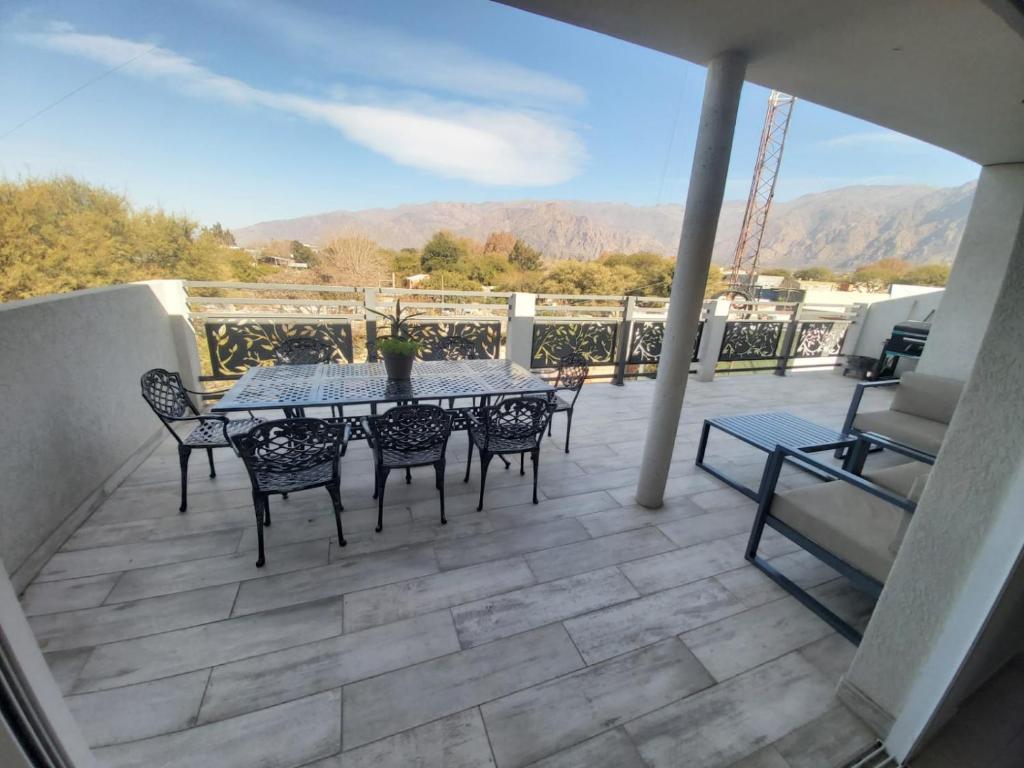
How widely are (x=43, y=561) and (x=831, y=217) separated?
41.3 m

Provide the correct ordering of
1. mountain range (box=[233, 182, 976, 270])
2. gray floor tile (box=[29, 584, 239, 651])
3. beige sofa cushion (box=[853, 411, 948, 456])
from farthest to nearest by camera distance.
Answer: mountain range (box=[233, 182, 976, 270]) → beige sofa cushion (box=[853, 411, 948, 456]) → gray floor tile (box=[29, 584, 239, 651])

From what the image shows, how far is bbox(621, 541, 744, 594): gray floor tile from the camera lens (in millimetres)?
1793

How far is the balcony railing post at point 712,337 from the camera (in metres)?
4.98

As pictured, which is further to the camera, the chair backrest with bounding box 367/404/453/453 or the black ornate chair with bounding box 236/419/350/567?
the chair backrest with bounding box 367/404/453/453

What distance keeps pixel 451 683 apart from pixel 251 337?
11.8 ft

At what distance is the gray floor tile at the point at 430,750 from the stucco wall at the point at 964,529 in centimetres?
128

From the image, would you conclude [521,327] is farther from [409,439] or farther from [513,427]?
[409,439]

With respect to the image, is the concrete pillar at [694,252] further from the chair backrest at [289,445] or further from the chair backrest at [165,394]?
the chair backrest at [165,394]

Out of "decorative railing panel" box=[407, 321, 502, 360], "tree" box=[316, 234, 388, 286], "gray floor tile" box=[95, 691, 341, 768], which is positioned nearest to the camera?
"gray floor tile" box=[95, 691, 341, 768]

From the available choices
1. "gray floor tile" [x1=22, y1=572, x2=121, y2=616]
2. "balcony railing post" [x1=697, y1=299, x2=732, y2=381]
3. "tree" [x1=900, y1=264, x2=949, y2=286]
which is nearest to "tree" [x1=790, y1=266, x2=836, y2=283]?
"tree" [x1=900, y1=264, x2=949, y2=286]

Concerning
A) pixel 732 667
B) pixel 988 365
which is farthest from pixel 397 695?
pixel 988 365

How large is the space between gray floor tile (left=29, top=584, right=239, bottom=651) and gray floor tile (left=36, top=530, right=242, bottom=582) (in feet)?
0.77

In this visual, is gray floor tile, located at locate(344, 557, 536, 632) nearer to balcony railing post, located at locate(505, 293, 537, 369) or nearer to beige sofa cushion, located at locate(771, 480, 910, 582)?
beige sofa cushion, located at locate(771, 480, 910, 582)

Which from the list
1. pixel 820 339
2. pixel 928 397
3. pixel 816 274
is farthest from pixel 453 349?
pixel 816 274
